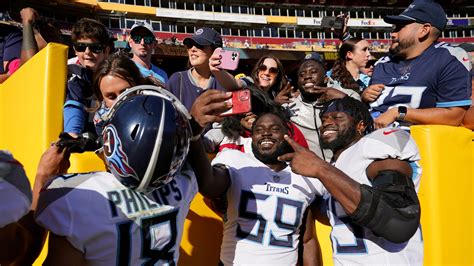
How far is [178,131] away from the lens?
1537mm

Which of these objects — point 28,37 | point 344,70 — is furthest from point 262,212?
point 344,70

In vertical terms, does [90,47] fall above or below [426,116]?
above

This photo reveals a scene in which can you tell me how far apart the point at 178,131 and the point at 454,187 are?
201cm

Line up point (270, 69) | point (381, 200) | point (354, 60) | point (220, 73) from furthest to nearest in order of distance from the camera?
point (354, 60), point (270, 69), point (220, 73), point (381, 200)

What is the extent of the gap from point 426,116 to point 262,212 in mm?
1332

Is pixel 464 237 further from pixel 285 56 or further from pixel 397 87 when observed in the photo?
pixel 285 56

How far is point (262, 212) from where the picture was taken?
253cm

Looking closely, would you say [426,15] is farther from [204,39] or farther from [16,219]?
[16,219]

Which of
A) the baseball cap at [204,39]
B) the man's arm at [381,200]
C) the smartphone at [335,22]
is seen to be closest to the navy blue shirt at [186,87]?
the baseball cap at [204,39]

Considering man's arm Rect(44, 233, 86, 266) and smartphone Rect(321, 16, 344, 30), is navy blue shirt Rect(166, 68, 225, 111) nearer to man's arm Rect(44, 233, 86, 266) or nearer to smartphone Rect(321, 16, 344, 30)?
man's arm Rect(44, 233, 86, 266)

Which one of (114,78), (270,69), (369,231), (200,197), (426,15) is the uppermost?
(426,15)

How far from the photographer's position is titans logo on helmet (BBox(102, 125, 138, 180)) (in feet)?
4.80

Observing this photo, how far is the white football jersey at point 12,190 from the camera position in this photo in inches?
42.3

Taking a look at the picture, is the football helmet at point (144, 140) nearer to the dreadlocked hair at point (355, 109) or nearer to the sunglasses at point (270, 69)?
the dreadlocked hair at point (355, 109)
